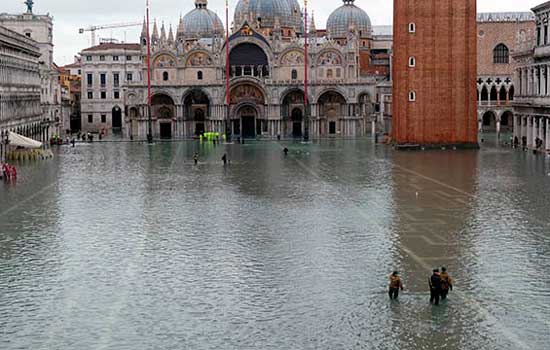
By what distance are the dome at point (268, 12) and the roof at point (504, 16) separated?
83.3 feet

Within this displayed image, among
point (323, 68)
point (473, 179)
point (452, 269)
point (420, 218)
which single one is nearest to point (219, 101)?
point (323, 68)

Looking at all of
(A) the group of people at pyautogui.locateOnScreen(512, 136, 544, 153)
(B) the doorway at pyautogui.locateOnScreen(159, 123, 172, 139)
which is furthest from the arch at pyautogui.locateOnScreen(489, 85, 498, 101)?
(B) the doorway at pyautogui.locateOnScreen(159, 123, 172, 139)

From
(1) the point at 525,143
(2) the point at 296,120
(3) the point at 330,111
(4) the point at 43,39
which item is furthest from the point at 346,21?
(1) the point at 525,143

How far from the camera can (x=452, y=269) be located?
24641mm

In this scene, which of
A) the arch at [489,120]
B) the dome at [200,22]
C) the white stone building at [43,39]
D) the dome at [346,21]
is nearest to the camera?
the white stone building at [43,39]

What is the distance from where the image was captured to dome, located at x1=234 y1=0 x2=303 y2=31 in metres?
121

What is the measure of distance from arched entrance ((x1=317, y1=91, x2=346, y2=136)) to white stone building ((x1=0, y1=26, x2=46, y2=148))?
32644 mm

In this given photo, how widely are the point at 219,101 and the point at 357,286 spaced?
282 ft

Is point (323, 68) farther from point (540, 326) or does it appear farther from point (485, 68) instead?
point (540, 326)

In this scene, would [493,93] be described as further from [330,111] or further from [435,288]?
[435,288]

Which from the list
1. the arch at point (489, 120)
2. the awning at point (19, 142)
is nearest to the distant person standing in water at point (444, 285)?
the awning at point (19, 142)

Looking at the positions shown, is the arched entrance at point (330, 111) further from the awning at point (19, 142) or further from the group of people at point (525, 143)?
the awning at point (19, 142)

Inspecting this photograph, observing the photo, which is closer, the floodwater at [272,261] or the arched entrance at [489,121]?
the floodwater at [272,261]

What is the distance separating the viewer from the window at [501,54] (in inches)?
4621
